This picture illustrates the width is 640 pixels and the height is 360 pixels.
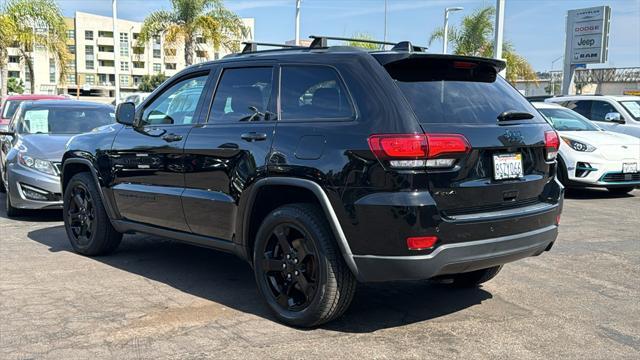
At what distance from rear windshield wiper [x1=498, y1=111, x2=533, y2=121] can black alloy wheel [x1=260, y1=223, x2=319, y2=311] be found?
5.04 ft

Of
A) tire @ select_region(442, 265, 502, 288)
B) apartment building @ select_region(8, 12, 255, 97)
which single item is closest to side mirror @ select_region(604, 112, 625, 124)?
tire @ select_region(442, 265, 502, 288)

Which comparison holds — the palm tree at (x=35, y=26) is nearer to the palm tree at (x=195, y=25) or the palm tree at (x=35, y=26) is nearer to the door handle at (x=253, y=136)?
the palm tree at (x=195, y=25)

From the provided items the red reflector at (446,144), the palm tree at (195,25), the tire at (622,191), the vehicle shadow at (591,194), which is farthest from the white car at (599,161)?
the palm tree at (195,25)

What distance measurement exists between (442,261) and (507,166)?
82 centimetres

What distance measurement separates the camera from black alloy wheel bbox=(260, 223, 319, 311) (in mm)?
4258

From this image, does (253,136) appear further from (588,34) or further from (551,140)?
(588,34)

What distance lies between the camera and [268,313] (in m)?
4.65

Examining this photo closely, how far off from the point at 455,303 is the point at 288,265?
4.62 feet

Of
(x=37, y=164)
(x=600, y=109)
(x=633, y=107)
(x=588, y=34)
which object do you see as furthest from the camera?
(x=588, y=34)

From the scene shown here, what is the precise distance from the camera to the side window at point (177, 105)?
5.29 m

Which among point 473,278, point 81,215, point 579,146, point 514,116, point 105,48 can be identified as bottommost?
point 473,278

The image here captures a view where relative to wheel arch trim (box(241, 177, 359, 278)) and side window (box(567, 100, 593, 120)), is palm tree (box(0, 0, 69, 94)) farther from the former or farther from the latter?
wheel arch trim (box(241, 177, 359, 278))

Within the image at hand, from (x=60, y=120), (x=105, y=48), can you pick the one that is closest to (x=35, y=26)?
(x=60, y=120)

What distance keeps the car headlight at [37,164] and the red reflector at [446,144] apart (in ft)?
19.0
